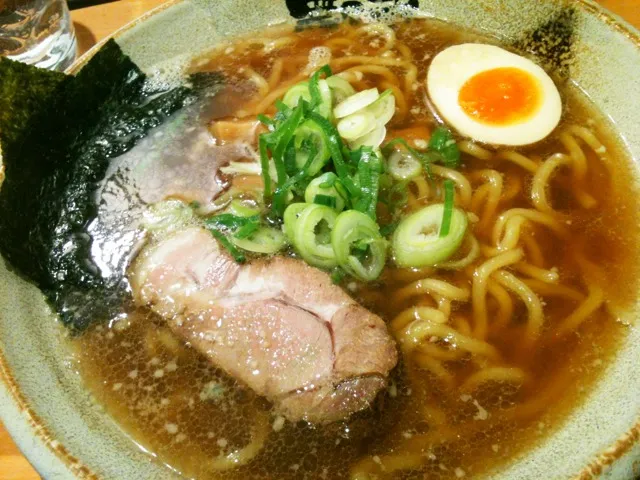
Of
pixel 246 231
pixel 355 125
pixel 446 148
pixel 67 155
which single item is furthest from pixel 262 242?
pixel 67 155

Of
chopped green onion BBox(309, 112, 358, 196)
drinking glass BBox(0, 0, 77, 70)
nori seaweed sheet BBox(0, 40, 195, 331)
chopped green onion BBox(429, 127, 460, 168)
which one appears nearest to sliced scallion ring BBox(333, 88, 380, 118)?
chopped green onion BBox(309, 112, 358, 196)

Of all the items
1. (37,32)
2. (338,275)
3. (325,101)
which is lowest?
(338,275)

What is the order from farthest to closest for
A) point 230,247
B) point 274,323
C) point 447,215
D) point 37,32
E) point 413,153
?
point 37,32 < point 413,153 < point 230,247 < point 447,215 < point 274,323

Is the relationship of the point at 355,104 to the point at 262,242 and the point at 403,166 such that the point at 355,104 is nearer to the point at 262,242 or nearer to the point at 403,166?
the point at 403,166

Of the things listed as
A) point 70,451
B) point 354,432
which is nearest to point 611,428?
point 354,432

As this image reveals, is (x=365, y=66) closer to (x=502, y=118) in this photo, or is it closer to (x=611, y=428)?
(x=502, y=118)

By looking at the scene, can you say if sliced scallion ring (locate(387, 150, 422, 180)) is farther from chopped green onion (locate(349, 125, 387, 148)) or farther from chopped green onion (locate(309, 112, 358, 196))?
chopped green onion (locate(309, 112, 358, 196))
